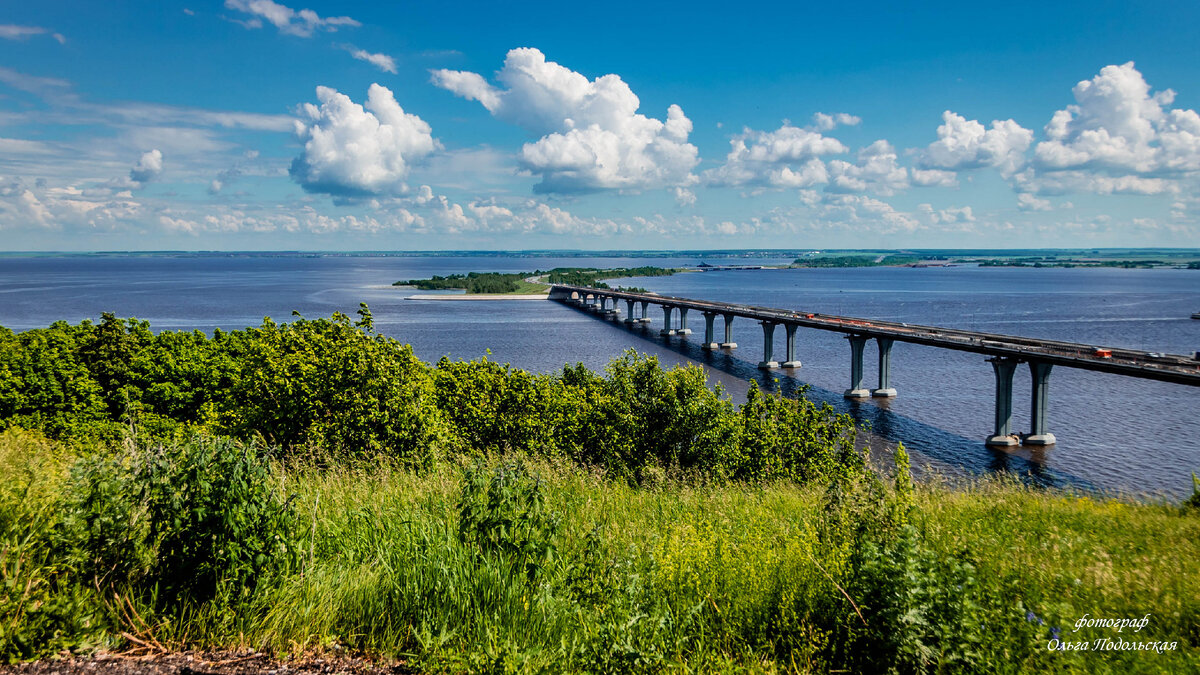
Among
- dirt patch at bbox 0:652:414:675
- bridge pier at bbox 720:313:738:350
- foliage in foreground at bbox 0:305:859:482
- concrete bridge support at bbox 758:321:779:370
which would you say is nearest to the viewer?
dirt patch at bbox 0:652:414:675

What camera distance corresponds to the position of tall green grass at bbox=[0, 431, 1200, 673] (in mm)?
5785

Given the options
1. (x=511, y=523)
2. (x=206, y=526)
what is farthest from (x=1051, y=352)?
(x=206, y=526)

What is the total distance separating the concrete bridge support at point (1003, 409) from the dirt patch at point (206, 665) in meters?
50.7

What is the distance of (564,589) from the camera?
6539 mm

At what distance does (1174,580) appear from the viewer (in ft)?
24.1

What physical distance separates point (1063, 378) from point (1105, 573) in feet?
256

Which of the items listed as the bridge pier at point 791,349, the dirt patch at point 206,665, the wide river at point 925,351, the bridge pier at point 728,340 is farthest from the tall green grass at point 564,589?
the bridge pier at point 728,340

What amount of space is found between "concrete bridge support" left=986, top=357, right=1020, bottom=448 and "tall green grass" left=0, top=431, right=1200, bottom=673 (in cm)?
4526

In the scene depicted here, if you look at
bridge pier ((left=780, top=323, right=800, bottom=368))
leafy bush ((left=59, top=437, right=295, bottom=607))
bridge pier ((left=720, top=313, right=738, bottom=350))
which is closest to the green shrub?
leafy bush ((left=59, top=437, right=295, bottom=607))

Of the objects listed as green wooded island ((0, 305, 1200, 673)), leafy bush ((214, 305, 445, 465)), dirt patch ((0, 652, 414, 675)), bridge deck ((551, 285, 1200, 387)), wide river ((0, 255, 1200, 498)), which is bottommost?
wide river ((0, 255, 1200, 498))

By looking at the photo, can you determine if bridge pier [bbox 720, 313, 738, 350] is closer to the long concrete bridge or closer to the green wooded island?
the long concrete bridge

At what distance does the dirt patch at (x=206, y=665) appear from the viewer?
5680 mm

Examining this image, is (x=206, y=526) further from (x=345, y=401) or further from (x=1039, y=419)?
(x=1039, y=419)

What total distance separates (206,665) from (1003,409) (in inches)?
2134
